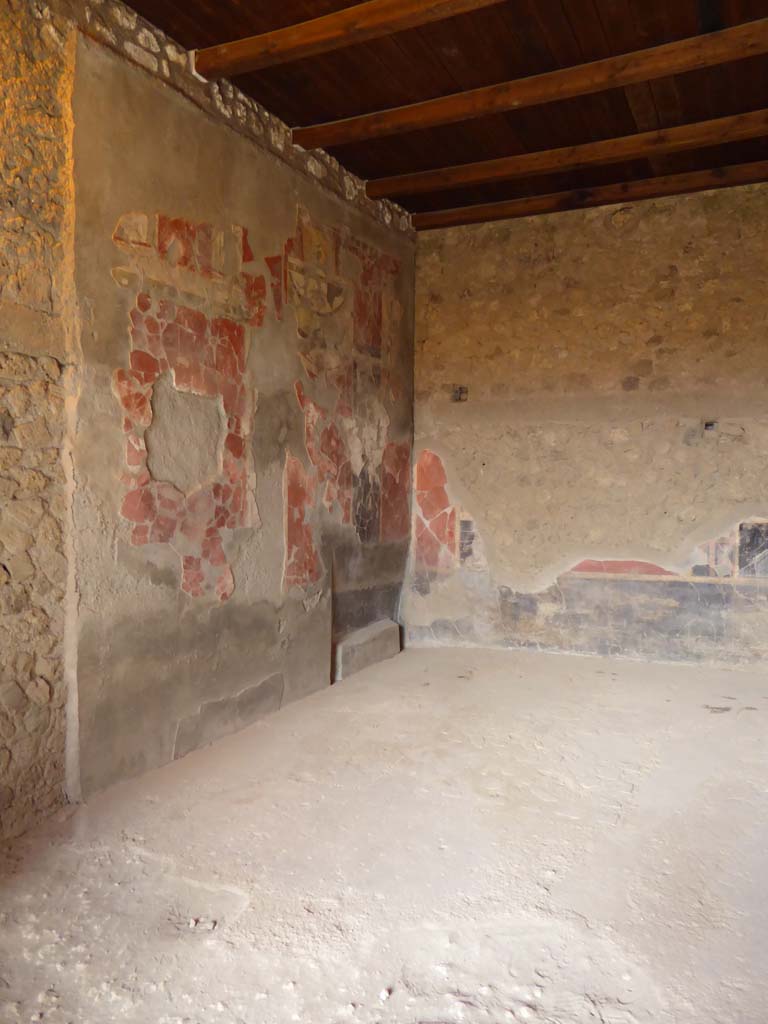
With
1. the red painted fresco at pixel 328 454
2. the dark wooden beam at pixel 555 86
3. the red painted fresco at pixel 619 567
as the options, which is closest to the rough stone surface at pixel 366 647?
the red painted fresco at pixel 328 454

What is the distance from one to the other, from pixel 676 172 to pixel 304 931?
4393mm

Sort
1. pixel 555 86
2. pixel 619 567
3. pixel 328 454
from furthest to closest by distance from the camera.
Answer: pixel 619 567 < pixel 328 454 < pixel 555 86

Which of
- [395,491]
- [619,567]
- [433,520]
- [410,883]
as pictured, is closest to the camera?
[410,883]

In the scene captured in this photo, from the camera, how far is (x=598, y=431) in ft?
16.0

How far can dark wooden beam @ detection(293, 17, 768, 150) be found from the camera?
2.98 m

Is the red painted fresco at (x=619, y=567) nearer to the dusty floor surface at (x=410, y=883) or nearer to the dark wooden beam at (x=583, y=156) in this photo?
the dusty floor surface at (x=410, y=883)

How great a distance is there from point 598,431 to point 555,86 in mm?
2174

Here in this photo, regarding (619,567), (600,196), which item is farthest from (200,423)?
(600,196)

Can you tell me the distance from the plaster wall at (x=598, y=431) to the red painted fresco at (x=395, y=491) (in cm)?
12

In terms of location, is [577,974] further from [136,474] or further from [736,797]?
[136,474]

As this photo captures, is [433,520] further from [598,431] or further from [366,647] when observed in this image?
[598,431]

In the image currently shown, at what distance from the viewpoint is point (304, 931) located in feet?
6.22

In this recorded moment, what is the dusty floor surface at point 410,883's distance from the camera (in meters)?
1.67

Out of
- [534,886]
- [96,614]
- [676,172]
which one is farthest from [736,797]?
[676,172]
